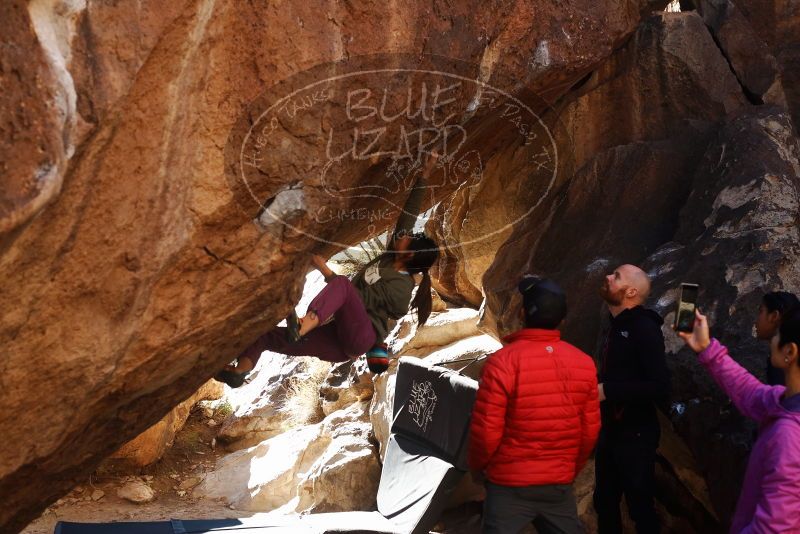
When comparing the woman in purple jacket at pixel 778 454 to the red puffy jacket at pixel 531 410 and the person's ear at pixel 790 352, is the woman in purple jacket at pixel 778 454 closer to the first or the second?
the person's ear at pixel 790 352

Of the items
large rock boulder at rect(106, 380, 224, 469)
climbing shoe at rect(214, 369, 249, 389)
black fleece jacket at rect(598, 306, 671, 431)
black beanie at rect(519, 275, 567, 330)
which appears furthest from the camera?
large rock boulder at rect(106, 380, 224, 469)

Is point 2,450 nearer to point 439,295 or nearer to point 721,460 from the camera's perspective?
point 721,460

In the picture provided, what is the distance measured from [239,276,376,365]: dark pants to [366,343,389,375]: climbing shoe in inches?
5.3

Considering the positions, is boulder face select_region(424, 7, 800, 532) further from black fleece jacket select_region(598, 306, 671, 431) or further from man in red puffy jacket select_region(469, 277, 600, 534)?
man in red puffy jacket select_region(469, 277, 600, 534)

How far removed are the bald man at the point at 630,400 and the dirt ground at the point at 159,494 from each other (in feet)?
16.7

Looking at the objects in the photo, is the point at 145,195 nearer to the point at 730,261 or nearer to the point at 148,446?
the point at 730,261

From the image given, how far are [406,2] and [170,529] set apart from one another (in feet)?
11.7

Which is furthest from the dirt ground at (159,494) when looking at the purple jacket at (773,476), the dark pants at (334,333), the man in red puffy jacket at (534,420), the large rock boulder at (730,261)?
the purple jacket at (773,476)

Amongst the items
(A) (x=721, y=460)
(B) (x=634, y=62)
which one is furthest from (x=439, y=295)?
(A) (x=721, y=460)

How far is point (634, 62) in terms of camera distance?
6172 millimetres

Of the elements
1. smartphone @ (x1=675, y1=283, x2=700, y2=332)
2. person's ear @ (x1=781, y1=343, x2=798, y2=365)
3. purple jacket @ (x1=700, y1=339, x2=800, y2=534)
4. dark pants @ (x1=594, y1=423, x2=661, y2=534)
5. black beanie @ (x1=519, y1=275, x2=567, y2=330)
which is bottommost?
dark pants @ (x1=594, y1=423, x2=661, y2=534)

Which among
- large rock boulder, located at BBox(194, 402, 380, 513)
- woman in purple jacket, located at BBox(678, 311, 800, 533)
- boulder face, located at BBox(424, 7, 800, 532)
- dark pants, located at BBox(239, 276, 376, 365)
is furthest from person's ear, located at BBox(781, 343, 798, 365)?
large rock boulder, located at BBox(194, 402, 380, 513)

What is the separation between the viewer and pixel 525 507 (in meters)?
3.43

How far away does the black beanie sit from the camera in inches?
134
